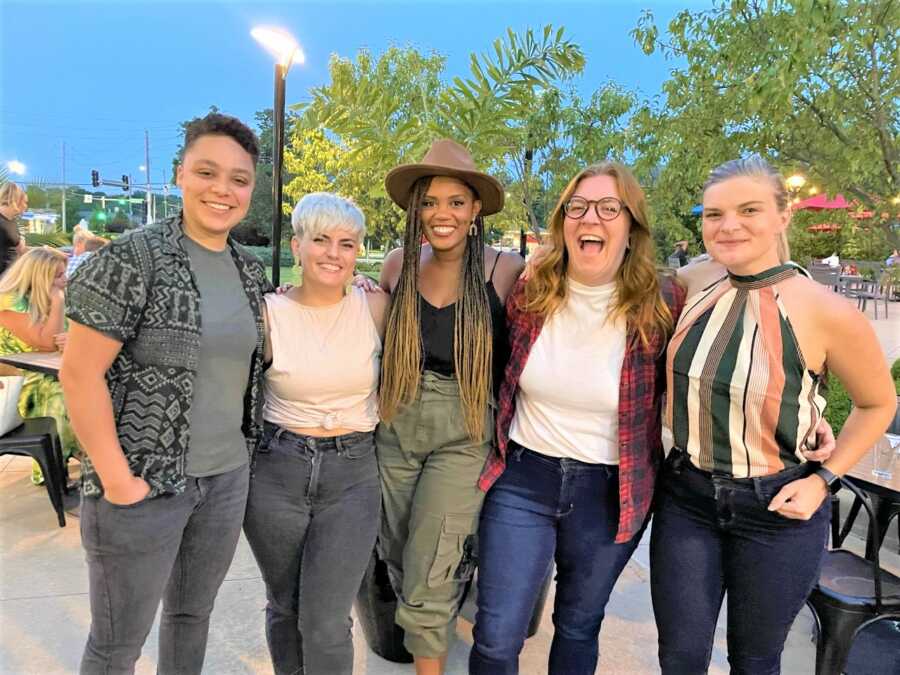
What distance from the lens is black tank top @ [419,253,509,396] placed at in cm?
214

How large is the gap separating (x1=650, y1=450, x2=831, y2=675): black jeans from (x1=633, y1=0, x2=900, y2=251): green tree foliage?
2569 mm

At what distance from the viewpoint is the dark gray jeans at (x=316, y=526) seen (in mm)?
1945

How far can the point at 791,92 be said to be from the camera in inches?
136

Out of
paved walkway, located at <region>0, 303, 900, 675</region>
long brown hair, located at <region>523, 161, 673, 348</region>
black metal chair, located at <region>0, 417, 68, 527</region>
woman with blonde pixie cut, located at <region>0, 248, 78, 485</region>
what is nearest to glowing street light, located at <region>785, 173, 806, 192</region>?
paved walkway, located at <region>0, 303, 900, 675</region>

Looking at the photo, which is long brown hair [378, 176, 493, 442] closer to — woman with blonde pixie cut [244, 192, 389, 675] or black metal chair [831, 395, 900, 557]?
Answer: woman with blonde pixie cut [244, 192, 389, 675]

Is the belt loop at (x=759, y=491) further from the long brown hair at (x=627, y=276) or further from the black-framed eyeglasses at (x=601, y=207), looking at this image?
the black-framed eyeglasses at (x=601, y=207)

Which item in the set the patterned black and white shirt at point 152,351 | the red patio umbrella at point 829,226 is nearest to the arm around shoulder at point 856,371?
the patterned black and white shirt at point 152,351

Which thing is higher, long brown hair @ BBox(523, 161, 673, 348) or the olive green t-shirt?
long brown hair @ BBox(523, 161, 673, 348)

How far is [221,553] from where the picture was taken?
6.13 feet

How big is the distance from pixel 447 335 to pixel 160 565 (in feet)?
3.77

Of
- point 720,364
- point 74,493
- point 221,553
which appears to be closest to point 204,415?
point 221,553

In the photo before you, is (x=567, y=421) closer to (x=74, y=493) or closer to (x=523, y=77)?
(x=74, y=493)

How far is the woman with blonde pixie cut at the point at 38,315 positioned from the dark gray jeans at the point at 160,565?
2.81m

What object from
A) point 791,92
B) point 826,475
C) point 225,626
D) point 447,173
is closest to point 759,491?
point 826,475
